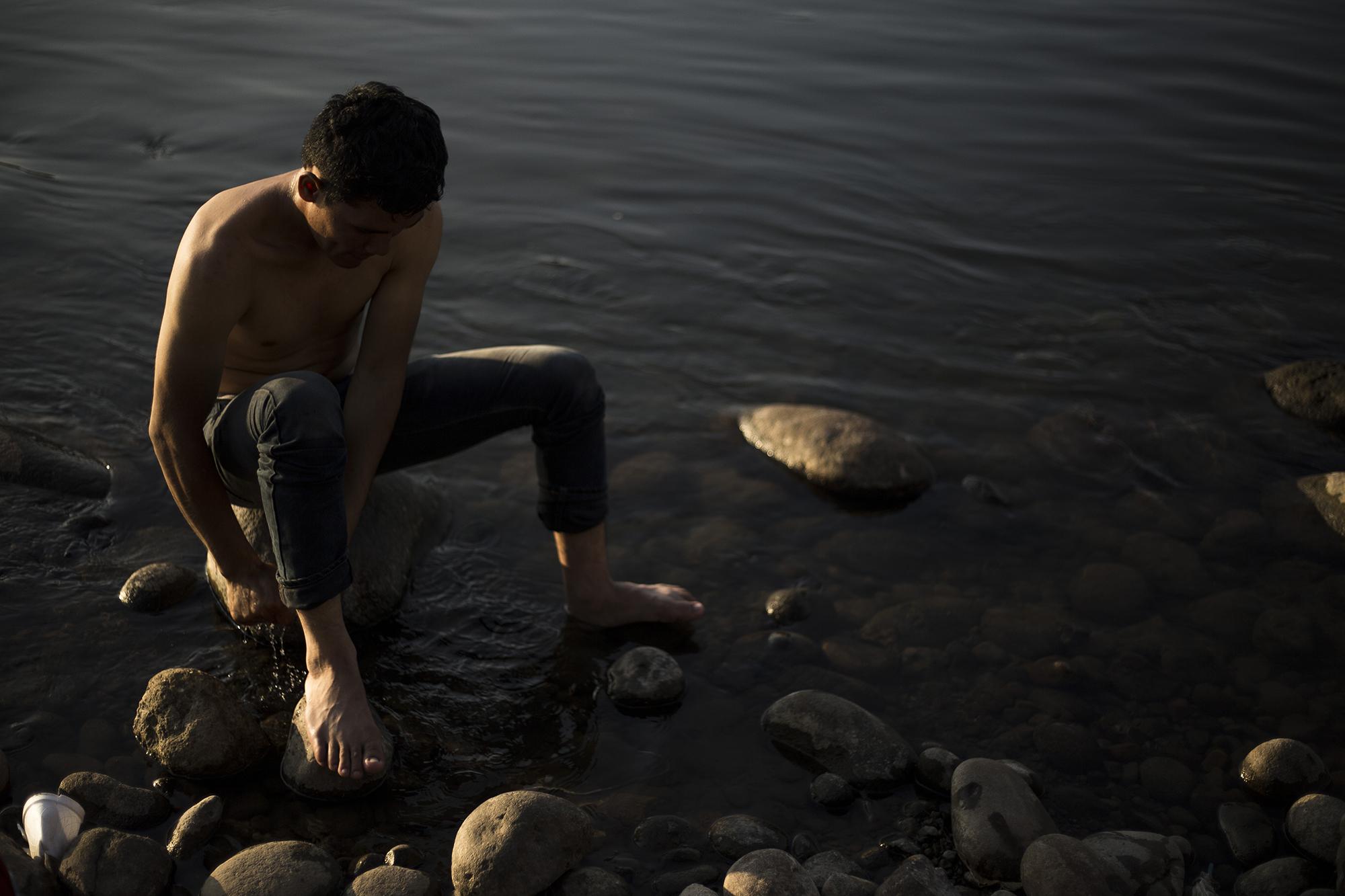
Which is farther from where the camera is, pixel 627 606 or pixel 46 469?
pixel 46 469

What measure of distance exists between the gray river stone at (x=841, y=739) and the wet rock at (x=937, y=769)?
0.12 ft

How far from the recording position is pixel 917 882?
2920mm

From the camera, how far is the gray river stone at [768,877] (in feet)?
9.20

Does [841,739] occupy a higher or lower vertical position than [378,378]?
lower

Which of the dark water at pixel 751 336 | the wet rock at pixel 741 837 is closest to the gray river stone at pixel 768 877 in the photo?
the wet rock at pixel 741 837

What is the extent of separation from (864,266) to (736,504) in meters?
2.76

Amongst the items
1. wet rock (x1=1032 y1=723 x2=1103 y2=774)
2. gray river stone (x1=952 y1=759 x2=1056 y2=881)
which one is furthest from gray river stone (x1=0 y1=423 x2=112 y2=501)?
wet rock (x1=1032 y1=723 x2=1103 y2=774)

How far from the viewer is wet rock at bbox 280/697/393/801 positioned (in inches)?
126

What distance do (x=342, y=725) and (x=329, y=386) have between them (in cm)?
93

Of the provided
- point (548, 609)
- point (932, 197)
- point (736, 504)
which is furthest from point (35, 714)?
point (932, 197)

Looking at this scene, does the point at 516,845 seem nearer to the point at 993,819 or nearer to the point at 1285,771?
the point at 993,819

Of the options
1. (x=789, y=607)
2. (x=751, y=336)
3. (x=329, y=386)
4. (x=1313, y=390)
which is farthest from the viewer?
A: (x=751, y=336)

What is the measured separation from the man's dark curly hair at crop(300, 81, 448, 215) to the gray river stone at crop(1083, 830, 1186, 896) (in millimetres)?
2427

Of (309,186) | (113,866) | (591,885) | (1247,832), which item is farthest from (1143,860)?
(309,186)
